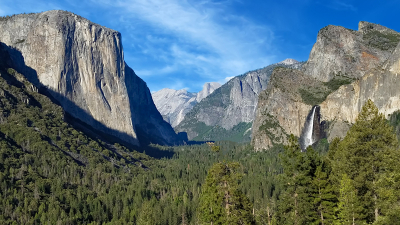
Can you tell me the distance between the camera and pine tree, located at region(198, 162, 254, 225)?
44.5 meters

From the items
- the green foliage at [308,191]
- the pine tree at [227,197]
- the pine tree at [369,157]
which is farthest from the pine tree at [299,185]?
the pine tree at [227,197]

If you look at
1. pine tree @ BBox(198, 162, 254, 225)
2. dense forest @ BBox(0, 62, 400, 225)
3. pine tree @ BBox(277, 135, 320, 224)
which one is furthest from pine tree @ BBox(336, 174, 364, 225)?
pine tree @ BBox(198, 162, 254, 225)

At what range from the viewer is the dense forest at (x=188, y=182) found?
123 ft

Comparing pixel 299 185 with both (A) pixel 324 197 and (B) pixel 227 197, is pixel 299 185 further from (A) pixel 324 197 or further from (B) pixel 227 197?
(B) pixel 227 197

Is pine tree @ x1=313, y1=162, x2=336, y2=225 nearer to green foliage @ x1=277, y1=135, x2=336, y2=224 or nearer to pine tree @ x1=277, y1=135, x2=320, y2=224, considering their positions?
green foliage @ x1=277, y1=135, x2=336, y2=224

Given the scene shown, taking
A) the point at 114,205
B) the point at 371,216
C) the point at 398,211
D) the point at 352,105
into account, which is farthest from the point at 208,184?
the point at 352,105

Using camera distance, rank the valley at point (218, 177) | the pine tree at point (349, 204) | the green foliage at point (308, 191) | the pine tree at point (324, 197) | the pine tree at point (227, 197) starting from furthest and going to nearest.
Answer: the pine tree at point (227, 197)
the green foliage at point (308, 191)
the pine tree at point (324, 197)
the valley at point (218, 177)
the pine tree at point (349, 204)

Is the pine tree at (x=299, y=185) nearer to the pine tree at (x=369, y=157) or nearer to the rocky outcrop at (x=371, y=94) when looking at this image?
the pine tree at (x=369, y=157)

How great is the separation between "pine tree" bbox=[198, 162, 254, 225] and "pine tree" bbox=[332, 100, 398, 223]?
13.6m

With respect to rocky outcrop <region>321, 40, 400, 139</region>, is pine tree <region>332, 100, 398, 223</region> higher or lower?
lower

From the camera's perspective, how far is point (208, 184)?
4862cm

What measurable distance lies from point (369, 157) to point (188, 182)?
416 ft

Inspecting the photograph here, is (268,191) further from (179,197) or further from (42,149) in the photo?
(42,149)

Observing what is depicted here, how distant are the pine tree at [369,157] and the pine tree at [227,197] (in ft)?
44.5
